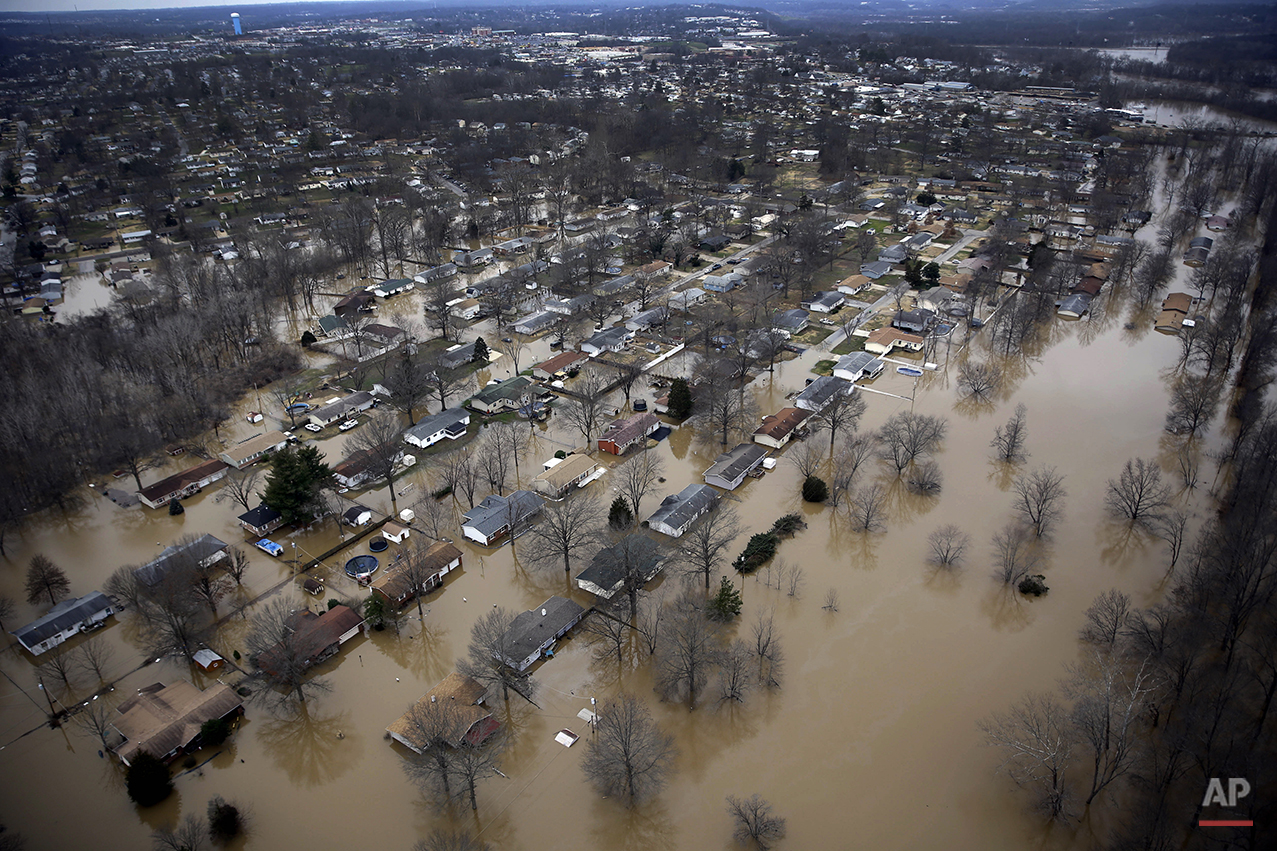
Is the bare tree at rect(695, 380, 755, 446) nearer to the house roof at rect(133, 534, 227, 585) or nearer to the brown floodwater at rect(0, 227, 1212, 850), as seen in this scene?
the brown floodwater at rect(0, 227, 1212, 850)

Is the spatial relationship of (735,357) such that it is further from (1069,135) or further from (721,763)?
(1069,135)

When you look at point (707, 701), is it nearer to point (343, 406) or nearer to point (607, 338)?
point (343, 406)

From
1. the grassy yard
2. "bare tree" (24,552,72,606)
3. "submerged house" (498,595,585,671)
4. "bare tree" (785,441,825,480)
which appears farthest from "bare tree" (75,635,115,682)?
the grassy yard

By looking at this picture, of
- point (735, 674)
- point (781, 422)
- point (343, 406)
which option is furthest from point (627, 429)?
point (735, 674)

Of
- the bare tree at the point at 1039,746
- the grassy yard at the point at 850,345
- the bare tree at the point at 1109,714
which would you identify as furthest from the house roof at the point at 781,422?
the bare tree at the point at 1039,746

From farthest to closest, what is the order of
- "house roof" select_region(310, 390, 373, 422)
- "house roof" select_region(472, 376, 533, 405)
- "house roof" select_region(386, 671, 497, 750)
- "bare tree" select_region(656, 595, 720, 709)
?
1. "house roof" select_region(472, 376, 533, 405)
2. "house roof" select_region(310, 390, 373, 422)
3. "bare tree" select_region(656, 595, 720, 709)
4. "house roof" select_region(386, 671, 497, 750)

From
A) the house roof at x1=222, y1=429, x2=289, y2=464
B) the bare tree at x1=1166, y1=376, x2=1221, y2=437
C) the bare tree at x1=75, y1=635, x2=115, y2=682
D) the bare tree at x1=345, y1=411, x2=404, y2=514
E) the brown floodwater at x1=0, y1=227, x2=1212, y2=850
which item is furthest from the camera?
the bare tree at x1=1166, y1=376, x2=1221, y2=437
